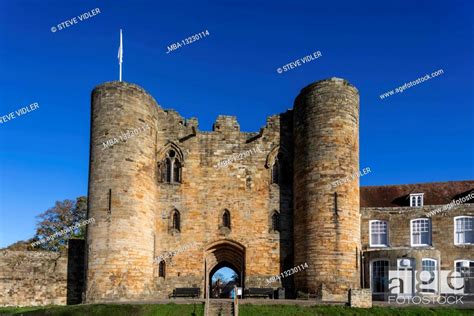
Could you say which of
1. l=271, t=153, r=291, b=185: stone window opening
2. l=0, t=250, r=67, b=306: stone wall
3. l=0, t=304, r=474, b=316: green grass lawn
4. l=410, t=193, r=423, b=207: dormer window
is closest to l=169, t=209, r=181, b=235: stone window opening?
l=271, t=153, r=291, b=185: stone window opening

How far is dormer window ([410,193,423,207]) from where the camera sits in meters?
30.2

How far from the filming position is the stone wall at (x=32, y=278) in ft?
88.8

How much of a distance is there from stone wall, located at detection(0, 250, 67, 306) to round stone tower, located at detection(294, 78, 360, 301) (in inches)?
413

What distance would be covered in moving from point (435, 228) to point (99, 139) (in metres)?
15.7

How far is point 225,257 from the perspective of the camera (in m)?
28.3

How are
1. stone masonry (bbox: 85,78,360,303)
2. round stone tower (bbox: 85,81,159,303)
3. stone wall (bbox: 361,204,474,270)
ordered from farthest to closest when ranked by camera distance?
stone wall (bbox: 361,204,474,270)
stone masonry (bbox: 85,78,360,303)
round stone tower (bbox: 85,81,159,303)

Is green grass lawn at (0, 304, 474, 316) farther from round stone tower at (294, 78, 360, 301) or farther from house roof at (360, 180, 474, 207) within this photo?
house roof at (360, 180, 474, 207)

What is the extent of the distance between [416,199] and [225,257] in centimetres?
992

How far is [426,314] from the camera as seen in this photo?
2130cm

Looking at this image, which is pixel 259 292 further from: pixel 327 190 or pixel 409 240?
pixel 409 240

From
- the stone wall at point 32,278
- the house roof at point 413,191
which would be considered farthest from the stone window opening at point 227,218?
the house roof at point 413,191

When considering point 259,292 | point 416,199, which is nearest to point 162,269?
point 259,292

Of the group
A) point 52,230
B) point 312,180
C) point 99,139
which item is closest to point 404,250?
point 312,180

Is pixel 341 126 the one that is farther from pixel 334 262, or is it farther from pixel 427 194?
pixel 427 194
